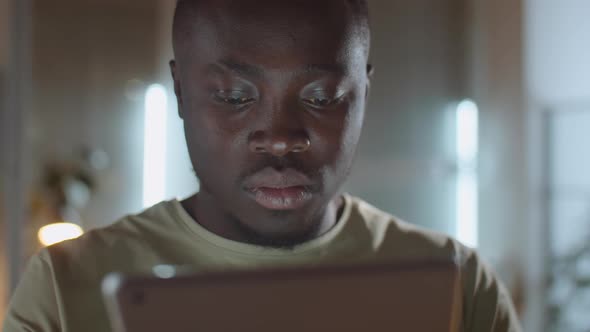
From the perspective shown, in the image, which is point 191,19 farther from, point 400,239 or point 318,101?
point 400,239

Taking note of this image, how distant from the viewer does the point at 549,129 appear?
2738 millimetres

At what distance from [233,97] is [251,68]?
4cm

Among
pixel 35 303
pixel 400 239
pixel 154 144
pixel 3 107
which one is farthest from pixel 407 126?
pixel 35 303

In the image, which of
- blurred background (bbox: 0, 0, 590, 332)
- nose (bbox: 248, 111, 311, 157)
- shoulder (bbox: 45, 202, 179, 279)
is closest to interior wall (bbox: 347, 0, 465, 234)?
blurred background (bbox: 0, 0, 590, 332)

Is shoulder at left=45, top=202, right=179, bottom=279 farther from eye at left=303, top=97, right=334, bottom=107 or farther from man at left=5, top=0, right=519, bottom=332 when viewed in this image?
eye at left=303, top=97, right=334, bottom=107

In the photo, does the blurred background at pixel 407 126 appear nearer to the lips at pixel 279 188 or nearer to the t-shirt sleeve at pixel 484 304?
the t-shirt sleeve at pixel 484 304

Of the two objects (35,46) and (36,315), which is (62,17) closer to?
(35,46)

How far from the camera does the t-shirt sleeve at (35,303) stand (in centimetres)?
82

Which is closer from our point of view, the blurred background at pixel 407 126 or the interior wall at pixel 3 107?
the interior wall at pixel 3 107

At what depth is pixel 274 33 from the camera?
81 cm

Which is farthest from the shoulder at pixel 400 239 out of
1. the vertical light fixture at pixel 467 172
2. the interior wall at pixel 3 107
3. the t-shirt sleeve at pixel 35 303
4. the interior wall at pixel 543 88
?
the vertical light fixture at pixel 467 172

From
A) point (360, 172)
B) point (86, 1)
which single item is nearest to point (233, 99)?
point (360, 172)

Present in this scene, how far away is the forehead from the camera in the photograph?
2.64 feet

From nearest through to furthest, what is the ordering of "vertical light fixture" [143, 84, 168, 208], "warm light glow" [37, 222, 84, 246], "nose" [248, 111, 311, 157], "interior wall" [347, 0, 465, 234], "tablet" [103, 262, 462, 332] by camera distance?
"tablet" [103, 262, 462, 332] → "nose" [248, 111, 311, 157] → "warm light glow" [37, 222, 84, 246] → "interior wall" [347, 0, 465, 234] → "vertical light fixture" [143, 84, 168, 208]
